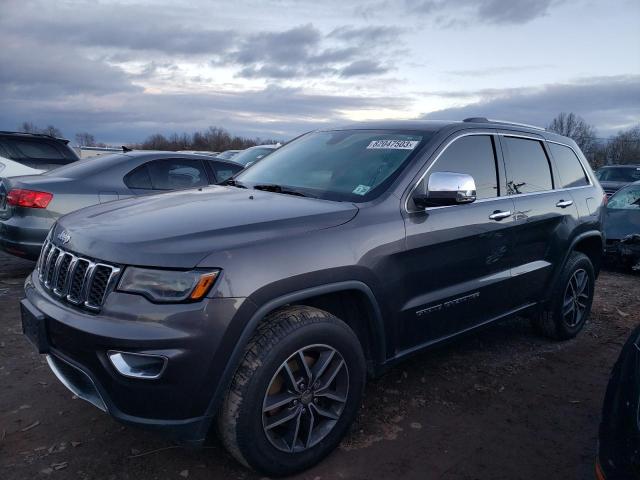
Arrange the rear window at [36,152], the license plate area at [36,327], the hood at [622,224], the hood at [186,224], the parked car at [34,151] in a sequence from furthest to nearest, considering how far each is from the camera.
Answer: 1. the rear window at [36,152]
2. the parked car at [34,151]
3. the hood at [622,224]
4. the license plate area at [36,327]
5. the hood at [186,224]

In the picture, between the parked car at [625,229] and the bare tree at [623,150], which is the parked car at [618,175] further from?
the bare tree at [623,150]

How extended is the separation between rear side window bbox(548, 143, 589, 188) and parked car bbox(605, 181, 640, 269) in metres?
3.26

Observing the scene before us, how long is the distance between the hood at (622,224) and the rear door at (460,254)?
15.6ft

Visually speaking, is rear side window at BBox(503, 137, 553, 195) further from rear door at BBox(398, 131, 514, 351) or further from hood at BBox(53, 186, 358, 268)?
hood at BBox(53, 186, 358, 268)

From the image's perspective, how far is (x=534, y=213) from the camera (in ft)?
13.3

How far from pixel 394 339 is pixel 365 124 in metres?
1.75

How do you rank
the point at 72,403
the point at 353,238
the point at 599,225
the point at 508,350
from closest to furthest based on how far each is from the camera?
the point at 353,238 < the point at 72,403 < the point at 508,350 < the point at 599,225

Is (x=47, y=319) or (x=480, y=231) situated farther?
(x=480, y=231)

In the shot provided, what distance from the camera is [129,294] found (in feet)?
7.52

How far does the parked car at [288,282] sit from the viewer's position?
2275mm

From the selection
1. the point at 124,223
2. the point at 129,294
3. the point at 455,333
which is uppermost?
the point at 124,223

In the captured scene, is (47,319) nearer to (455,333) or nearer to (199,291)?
(199,291)

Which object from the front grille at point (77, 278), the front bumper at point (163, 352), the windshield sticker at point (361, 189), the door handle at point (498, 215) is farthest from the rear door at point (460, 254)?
the front grille at point (77, 278)

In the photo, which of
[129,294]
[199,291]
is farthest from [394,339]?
[129,294]
